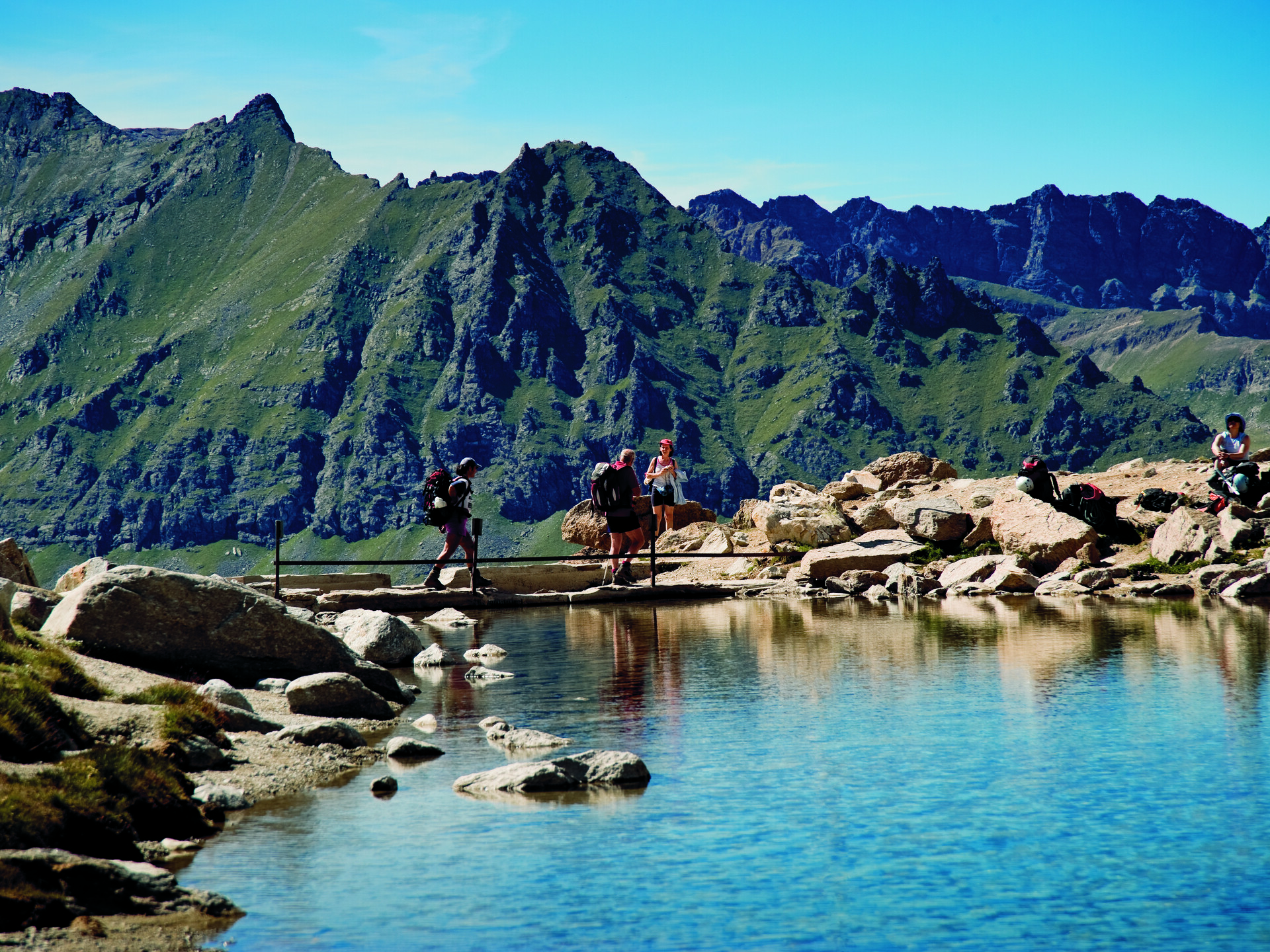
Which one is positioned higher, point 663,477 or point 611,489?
point 663,477

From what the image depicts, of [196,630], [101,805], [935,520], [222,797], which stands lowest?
[222,797]

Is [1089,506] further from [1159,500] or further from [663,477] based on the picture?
[663,477]

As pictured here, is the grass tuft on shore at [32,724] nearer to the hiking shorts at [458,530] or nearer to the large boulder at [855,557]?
the hiking shorts at [458,530]

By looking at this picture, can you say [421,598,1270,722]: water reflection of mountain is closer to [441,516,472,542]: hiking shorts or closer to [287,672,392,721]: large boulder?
[287,672,392,721]: large boulder

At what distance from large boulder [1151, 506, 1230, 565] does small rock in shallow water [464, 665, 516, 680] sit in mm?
19785

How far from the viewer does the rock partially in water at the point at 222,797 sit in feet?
41.9

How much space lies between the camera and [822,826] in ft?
38.7

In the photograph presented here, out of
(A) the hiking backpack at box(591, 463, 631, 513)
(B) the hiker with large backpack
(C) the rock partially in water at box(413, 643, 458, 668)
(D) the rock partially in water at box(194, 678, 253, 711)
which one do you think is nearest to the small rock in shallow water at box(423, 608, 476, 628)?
(B) the hiker with large backpack

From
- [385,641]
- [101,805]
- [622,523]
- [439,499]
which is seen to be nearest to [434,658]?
[385,641]

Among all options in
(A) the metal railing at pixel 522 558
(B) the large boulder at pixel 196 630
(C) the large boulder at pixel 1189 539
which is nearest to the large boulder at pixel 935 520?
(A) the metal railing at pixel 522 558

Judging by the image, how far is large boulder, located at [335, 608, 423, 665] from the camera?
80.2 feet

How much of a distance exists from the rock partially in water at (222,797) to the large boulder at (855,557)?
25517mm

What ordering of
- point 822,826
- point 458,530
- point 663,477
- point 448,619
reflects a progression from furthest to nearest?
point 663,477, point 448,619, point 458,530, point 822,826

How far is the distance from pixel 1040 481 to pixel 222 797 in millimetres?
28262
